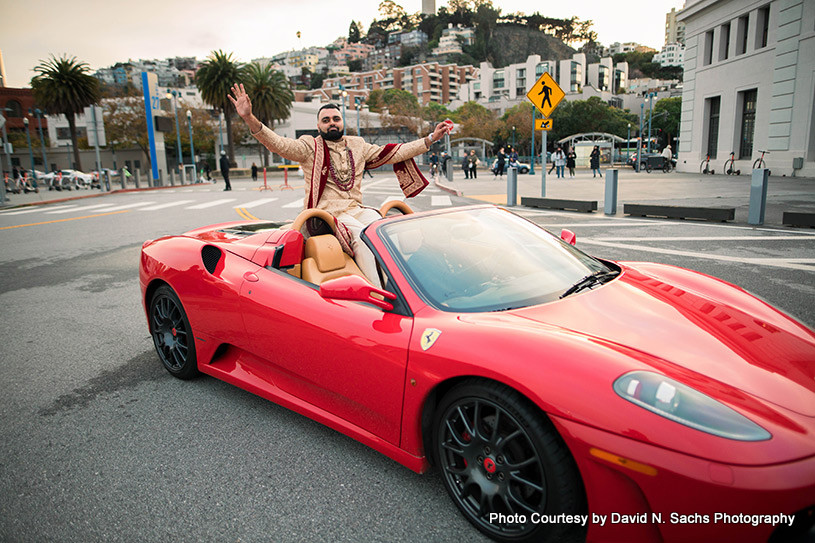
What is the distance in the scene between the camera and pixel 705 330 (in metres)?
2.12

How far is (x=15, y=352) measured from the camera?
14.3 feet

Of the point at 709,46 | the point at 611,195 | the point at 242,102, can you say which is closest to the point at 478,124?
the point at 709,46

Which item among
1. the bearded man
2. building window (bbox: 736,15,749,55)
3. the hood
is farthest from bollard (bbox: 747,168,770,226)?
building window (bbox: 736,15,749,55)

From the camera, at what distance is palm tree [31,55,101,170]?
4884 centimetres

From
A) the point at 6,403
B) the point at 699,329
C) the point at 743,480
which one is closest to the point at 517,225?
the point at 699,329

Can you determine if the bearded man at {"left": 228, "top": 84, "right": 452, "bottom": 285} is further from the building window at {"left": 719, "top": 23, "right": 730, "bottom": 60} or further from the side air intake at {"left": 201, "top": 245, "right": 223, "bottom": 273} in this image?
the building window at {"left": 719, "top": 23, "right": 730, "bottom": 60}

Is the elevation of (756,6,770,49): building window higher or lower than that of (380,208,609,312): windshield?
higher

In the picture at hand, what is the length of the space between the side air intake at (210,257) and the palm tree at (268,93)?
63987 millimetres

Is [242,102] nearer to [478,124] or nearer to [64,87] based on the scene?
[64,87]

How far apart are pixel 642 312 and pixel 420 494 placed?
126 cm

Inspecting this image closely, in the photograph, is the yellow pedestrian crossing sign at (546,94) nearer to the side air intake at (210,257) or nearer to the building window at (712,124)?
the side air intake at (210,257)

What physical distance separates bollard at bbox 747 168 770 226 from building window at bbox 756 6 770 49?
20875 mm

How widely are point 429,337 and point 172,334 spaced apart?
7.60 ft

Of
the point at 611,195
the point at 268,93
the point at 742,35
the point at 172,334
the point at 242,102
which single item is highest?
the point at 268,93
